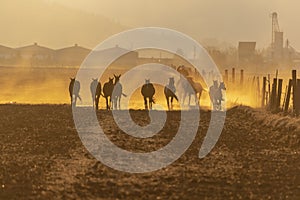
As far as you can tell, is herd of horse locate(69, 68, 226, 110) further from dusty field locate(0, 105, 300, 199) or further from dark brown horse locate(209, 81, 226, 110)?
dusty field locate(0, 105, 300, 199)

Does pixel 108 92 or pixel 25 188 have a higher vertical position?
pixel 108 92

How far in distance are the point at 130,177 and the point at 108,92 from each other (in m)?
20.7

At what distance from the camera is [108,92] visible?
34312 mm

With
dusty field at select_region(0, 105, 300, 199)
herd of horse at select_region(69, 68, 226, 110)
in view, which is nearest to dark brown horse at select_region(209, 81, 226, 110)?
herd of horse at select_region(69, 68, 226, 110)

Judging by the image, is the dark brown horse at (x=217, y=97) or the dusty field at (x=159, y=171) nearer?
the dusty field at (x=159, y=171)

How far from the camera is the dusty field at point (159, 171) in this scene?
40.2 feet

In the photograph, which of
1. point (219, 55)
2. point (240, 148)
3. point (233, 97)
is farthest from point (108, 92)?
point (219, 55)

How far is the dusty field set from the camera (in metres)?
12.3

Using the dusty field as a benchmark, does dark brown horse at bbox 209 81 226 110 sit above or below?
above

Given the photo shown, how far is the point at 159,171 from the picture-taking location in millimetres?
14703

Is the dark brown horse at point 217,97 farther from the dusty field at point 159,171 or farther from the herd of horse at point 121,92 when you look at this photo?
the dusty field at point 159,171

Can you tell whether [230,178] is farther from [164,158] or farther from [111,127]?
[111,127]

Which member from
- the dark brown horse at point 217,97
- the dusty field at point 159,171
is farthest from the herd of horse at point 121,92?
the dusty field at point 159,171

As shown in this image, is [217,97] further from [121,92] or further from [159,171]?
[159,171]
